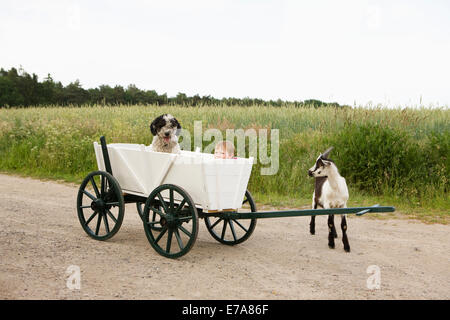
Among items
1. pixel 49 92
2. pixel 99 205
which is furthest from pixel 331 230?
pixel 49 92

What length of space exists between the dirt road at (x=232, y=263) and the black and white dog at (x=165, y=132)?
129 cm

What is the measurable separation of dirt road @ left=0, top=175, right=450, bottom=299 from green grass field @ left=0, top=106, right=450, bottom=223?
2175 mm

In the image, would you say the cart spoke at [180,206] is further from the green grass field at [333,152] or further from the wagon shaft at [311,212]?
the green grass field at [333,152]

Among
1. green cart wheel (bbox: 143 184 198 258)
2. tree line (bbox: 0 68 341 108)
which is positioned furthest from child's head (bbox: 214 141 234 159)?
tree line (bbox: 0 68 341 108)

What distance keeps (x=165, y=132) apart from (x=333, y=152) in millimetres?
5910

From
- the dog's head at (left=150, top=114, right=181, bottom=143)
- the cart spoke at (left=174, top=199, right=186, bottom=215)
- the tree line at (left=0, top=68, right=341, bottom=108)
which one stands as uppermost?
the tree line at (left=0, top=68, right=341, bottom=108)

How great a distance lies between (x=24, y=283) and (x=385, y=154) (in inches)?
309

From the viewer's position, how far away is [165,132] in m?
5.87

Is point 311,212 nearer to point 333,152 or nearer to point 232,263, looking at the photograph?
point 232,263

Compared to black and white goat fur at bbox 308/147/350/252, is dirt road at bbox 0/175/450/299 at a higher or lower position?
lower

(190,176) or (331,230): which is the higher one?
(190,176)

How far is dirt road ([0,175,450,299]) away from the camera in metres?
4.45

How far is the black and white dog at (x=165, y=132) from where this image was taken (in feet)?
19.3

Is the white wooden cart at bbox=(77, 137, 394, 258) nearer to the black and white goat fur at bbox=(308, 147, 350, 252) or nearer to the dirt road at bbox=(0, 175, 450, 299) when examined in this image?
the dirt road at bbox=(0, 175, 450, 299)
